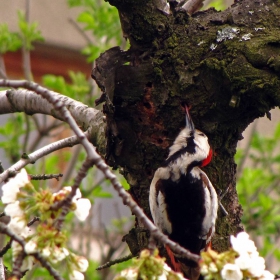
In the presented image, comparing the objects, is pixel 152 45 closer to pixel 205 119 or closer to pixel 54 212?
pixel 205 119

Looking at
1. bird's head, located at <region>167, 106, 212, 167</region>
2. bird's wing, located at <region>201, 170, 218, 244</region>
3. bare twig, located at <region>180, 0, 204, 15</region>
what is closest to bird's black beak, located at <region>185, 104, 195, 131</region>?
bird's head, located at <region>167, 106, 212, 167</region>

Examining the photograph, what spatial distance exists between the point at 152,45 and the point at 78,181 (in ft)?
3.77

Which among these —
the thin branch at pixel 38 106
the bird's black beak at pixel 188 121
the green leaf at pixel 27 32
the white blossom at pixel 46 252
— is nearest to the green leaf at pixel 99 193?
the green leaf at pixel 27 32

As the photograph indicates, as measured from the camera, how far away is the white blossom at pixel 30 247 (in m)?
1.52

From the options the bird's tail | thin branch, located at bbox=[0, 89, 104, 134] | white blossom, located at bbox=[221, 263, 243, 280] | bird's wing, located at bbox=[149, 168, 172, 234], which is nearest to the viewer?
white blossom, located at bbox=[221, 263, 243, 280]

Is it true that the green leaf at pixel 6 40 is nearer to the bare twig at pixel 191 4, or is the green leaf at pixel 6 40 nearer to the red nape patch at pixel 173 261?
the bare twig at pixel 191 4

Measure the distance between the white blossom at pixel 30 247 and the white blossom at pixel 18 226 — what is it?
2.6 inches

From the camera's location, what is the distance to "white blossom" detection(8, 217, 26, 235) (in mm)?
1593

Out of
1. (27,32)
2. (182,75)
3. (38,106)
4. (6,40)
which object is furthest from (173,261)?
(27,32)

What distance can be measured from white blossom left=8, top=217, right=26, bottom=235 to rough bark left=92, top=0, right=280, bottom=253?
3.22 ft

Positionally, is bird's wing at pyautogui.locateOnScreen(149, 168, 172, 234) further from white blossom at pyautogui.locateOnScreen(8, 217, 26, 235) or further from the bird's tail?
white blossom at pyautogui.locateOnScreen(8, 217, 26, 235)

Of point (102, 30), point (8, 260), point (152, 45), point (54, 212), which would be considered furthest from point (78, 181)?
point (102, 30)

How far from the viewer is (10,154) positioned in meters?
4.72

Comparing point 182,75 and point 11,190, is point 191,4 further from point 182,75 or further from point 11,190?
point 11,190
